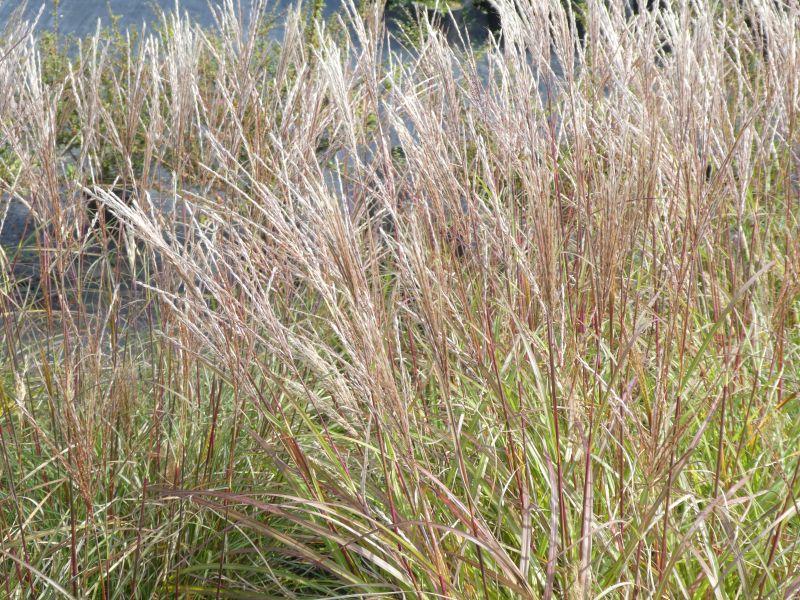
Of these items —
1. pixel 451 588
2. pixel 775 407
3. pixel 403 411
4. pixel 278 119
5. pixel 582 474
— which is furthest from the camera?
pixel 278 119

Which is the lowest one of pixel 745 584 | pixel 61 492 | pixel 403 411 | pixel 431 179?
pixel 61 492

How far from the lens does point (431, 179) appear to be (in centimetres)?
146

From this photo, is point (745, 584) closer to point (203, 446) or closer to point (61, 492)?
point (203, 446)

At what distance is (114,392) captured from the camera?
2031mm

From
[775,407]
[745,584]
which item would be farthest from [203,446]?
[775,407]

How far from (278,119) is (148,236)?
159 cm

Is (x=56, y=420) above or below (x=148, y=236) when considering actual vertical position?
below

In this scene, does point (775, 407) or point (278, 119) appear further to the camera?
point (278, 119)

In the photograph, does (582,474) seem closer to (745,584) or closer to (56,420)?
(745,584)

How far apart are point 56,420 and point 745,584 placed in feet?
5.04

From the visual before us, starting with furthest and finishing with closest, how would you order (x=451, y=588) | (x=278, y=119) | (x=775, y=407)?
(x=278, y=119), (x=775, y=407), (x=451, y=588)

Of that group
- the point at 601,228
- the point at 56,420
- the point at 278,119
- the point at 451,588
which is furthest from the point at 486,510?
the point at 278,119

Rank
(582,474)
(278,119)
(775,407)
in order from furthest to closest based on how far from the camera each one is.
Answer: (278,119)
(775,407)
(582,474)

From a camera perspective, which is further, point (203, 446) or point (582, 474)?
point (203, 446)
